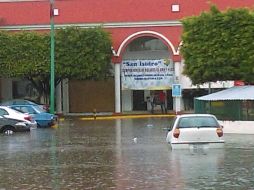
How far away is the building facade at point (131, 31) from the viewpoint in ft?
182

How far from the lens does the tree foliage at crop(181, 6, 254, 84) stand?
40.8m

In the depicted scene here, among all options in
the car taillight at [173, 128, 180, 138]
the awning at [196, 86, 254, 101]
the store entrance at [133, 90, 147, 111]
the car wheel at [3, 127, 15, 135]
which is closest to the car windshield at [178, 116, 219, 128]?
the car taillight at [173, 128, 180, 138]

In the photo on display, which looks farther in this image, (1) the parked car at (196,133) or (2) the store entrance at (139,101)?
(2) the store entrance at (139,101)

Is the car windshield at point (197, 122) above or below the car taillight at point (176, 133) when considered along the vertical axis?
above

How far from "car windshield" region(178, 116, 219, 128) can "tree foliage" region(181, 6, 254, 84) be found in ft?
57.9

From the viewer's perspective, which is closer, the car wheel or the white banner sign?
the car wheel

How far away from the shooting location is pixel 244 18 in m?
41.2

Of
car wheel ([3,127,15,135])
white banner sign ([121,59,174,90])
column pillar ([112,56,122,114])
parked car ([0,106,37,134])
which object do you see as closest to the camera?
parked car ([0,106,37,134])

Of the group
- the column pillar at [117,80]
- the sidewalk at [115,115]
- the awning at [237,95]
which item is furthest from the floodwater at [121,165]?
the column pillar at [117,80]

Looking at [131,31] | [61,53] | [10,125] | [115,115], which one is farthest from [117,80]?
[10,125]

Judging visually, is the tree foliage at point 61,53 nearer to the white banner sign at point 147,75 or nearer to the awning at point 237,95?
the white banner sign at point 147,75

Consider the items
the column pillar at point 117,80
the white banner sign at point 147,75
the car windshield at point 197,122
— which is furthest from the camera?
the white banner sign at point 147,75

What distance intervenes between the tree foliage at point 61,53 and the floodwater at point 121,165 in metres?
22.0

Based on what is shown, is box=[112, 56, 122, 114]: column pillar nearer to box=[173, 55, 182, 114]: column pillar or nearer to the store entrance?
the store entrance
